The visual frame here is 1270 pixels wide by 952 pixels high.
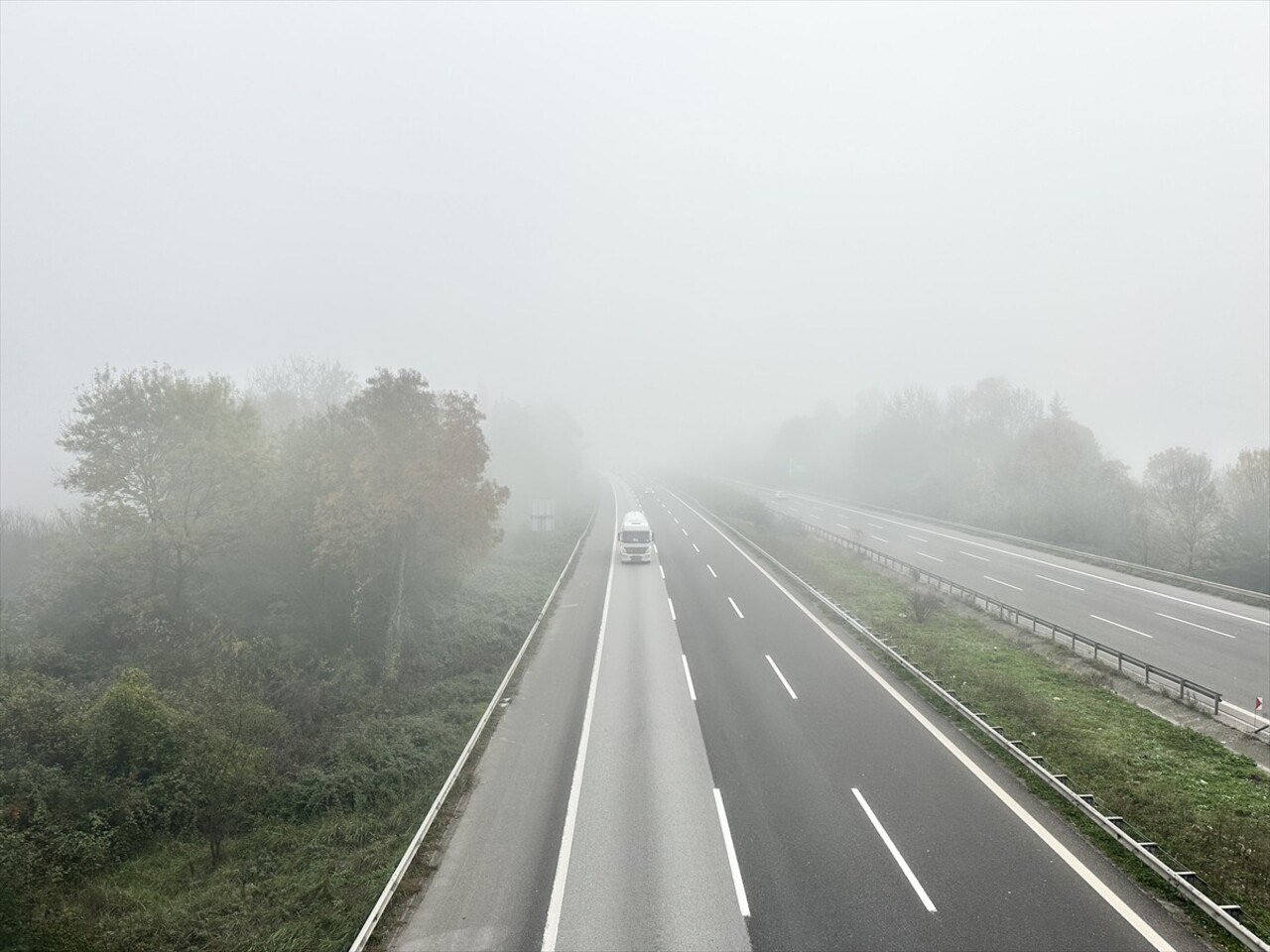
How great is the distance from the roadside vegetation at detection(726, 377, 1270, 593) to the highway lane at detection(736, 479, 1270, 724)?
4982 millimetres

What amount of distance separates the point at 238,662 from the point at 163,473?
9179 mm

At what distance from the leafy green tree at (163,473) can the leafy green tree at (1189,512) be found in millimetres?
52370

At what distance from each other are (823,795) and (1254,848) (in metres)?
7.02

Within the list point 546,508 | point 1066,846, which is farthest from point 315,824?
point 546,508

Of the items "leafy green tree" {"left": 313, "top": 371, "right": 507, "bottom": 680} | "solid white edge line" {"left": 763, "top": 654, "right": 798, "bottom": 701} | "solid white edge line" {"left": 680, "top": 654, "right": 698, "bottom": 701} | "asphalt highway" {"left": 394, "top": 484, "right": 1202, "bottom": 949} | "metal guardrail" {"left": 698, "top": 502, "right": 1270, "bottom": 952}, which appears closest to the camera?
"metal guardrail" {"left": 698, "top": 502, "right": 1270, "bottom": 952}

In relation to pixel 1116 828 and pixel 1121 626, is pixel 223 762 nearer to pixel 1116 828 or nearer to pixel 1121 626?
pixel 1116 828

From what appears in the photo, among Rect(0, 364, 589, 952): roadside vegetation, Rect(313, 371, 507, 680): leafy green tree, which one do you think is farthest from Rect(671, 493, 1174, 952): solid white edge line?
Rect(313, 371, 507, 680): leafy green tree

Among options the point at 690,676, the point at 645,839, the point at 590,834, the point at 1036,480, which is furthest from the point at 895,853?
the point at 1036,480

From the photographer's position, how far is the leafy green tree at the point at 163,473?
24.3 meters

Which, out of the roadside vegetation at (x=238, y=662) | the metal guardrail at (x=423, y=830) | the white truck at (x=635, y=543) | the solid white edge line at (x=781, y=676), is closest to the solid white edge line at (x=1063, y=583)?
the solid white edge line at (x=781, y=676)

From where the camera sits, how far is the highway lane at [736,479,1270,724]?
20.6 meters

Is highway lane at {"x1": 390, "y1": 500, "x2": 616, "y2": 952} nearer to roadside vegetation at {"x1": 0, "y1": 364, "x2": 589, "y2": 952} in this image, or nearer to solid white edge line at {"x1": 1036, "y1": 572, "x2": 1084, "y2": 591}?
roadside vegetation at {"x1": 0, "y1": 364, "x2": 589, "y2": 952}

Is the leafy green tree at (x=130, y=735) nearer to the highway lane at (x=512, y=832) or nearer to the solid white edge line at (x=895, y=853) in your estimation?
the highway lane at (x=512, y=832)

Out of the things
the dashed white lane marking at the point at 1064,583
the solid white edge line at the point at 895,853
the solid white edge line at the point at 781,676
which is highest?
the dashed white lane marking at the point at 1064,583
